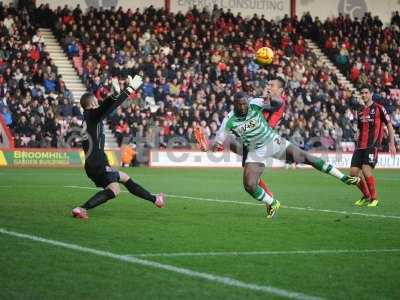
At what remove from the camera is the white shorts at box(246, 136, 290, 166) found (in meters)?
12.3

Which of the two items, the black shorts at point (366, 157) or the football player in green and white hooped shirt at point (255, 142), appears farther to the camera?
the black shorts at point (366, 157)

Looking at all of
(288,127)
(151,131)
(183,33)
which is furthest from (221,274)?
(183,33)

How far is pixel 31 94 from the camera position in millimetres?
30969

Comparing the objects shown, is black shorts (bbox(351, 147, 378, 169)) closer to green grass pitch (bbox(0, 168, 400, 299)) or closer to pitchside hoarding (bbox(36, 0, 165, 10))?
green grass pitch (bbox(0, 168, 400, 299))

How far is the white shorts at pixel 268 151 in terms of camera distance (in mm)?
12336

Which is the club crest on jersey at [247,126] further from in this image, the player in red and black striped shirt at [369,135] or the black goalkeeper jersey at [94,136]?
the player in red and black striped shirt at [369,135]

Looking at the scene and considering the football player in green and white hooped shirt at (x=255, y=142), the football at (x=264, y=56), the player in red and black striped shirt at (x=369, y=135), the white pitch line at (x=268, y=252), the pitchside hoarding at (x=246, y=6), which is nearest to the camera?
the white pitch line at (x=268, y=252)

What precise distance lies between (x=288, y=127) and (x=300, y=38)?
325 inches

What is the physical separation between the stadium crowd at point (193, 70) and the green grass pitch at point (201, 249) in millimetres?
17411

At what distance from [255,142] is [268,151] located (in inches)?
10.3

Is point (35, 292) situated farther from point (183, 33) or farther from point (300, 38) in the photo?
point (300, 38)

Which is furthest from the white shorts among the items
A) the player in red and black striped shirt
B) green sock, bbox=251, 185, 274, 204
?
the player in red and black striped shirt

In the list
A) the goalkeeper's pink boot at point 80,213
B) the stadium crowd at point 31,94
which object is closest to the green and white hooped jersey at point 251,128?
the goalkeeper's pink boot at point 80,213

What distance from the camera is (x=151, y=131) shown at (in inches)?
1265
